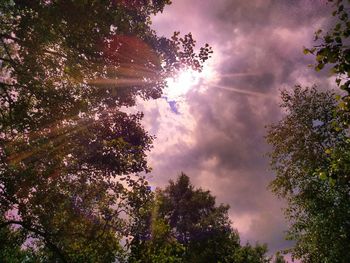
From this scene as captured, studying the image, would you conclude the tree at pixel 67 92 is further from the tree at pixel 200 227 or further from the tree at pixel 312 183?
the tree at pixel 200 227

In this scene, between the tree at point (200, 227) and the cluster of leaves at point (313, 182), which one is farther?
the tree at point (200, 227)

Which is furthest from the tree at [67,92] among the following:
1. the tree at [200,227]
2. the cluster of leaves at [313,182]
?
the tree at [200,227]

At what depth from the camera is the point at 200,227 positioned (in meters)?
43.4

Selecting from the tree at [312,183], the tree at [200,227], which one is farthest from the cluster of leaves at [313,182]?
the tree at [200,227]

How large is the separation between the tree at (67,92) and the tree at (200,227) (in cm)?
2281

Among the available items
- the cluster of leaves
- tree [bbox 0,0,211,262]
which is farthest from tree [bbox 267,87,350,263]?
tree [bbox 0,0,211,262]

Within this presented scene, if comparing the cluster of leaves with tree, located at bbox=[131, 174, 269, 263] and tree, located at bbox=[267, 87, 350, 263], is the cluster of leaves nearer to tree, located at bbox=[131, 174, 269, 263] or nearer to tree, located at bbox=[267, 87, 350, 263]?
tree, located at bbox=[267, 87, 350, 263]

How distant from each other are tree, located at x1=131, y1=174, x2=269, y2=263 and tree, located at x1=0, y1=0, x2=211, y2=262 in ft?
74.8

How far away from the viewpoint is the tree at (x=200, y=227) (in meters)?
40.8

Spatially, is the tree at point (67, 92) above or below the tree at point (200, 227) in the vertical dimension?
below

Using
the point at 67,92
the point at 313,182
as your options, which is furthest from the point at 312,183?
the point at 67,92

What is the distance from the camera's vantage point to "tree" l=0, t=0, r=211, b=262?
1137cm

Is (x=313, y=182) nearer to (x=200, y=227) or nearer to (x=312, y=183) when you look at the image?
(x=312, y=183)

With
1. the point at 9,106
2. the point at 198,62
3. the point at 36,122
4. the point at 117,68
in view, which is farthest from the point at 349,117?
the point at 9,106
